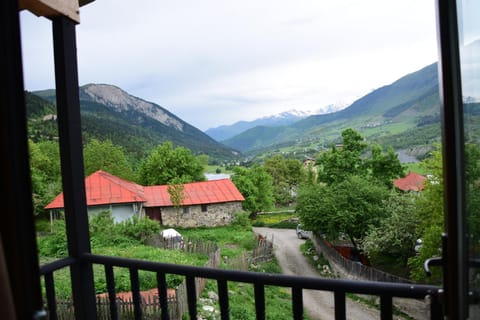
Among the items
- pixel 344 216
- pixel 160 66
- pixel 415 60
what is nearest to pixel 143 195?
pixel 344 216

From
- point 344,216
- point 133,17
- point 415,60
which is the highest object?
point 133,17

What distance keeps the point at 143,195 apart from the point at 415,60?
24484 mm

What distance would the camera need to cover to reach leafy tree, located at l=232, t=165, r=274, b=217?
1620 cm

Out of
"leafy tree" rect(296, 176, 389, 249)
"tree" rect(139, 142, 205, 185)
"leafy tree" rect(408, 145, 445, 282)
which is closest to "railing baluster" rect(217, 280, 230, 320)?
"leafy tree" rect(408, 145, 445, 282)

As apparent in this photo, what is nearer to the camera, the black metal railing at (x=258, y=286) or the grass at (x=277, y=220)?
the black metal railing at (x=258, y=286)

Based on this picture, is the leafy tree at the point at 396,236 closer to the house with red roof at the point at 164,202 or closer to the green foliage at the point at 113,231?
the house with red roof at the point at 164,202

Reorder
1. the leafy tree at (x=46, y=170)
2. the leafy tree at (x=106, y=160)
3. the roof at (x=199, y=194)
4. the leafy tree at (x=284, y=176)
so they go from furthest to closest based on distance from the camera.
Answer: the leafy tree at (x=284, y=176) → the leafy tree at (x=106, y=160) → the roof at (x=199, y=194) → the leafy tree at (x=46, y=170)

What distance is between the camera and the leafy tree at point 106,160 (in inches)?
645

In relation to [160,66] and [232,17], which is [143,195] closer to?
[232,17]

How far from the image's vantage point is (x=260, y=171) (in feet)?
59.2

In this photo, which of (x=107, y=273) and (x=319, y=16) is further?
(x=319, y=16)

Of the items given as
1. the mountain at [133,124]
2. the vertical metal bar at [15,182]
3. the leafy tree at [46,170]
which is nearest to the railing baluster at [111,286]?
the vertical metal bar at [15,182]

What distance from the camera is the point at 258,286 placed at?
3.12 feet

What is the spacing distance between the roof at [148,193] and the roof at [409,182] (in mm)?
5684
